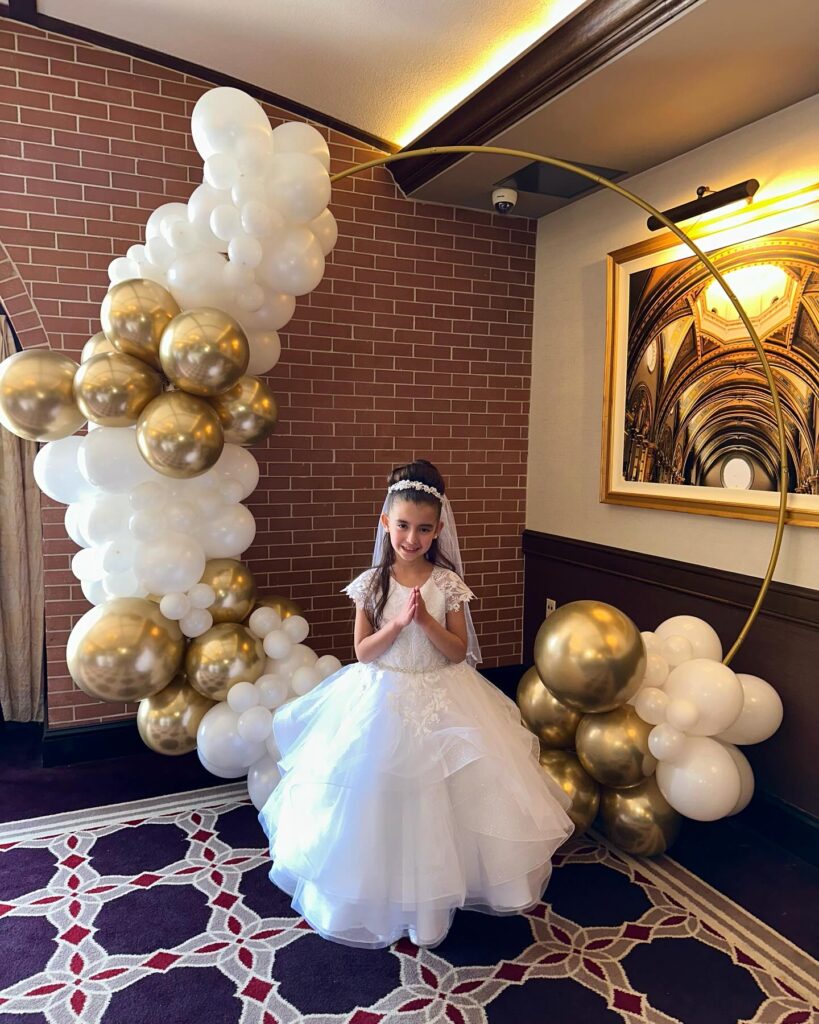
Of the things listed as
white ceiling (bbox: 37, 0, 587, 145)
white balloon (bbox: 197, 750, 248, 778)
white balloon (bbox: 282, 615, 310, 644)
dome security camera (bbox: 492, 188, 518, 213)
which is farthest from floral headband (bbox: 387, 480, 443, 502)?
dome security camera (bbox: 492, 188, 518, 213)

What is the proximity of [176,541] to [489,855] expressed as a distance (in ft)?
4.61

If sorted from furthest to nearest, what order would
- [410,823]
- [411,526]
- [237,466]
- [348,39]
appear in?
[348,39], [237,466], [411,526], [410,823]

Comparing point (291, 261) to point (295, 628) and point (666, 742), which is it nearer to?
point (295, 628)

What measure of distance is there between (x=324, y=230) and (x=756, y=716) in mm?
2306

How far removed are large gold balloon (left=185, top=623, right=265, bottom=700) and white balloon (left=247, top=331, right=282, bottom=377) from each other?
0.97 meters

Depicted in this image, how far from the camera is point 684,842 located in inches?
108

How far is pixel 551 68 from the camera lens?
2.51m

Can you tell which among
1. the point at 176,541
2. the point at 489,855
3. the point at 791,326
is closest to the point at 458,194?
the point at 791,326

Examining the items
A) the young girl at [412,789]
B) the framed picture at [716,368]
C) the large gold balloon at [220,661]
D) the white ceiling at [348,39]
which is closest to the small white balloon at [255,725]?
the large gold balloon at [220,661]

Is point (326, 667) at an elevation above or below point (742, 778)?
above

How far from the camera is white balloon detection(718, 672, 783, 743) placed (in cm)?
257

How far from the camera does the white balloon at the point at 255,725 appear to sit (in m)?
2.58

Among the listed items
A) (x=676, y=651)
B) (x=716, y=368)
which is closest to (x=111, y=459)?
(x=676, y=651)

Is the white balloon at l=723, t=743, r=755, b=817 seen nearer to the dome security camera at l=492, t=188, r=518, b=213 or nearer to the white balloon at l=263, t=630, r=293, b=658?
the white balloon at l=263, t=630, r=293, b=658
